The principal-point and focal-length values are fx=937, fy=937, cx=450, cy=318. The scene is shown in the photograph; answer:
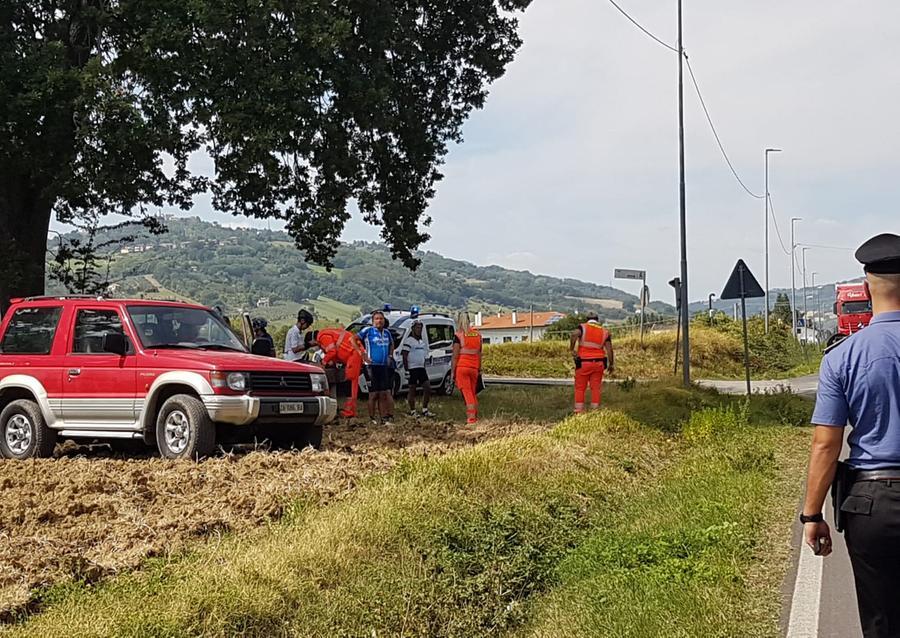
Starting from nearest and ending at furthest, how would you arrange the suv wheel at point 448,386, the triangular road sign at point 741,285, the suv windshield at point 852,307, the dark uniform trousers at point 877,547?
the dark uniform trousers at point 877,547, the triangular road sign at point 741,285, the suv wheel at point 448,386, the suv windshield at point 852,307

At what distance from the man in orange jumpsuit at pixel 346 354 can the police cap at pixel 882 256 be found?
1292 centimetres

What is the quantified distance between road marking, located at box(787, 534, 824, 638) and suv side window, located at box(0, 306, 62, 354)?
31.5ft

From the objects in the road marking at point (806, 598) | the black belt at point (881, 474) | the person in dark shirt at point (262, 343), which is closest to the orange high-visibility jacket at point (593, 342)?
the person in dark shirt at point (262, 343)

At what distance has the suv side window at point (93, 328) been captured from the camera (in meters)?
11.9

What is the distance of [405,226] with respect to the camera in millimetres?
21344

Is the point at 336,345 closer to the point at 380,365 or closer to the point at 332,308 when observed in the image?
the point at 380,365

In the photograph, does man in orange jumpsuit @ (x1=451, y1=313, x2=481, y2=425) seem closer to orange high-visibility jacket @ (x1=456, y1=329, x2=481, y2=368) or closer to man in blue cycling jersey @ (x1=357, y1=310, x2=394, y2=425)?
orange high-visibility jacket @ (x1=456, y1=329, x2=481, y2=368)

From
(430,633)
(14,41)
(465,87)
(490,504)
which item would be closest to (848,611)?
(430,633)

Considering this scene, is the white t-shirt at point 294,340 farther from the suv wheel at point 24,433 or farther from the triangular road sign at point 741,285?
the triangular road sign at point 741,285

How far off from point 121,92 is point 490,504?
34.3 ft

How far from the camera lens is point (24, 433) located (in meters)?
12.1

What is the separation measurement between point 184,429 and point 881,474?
8.86 m

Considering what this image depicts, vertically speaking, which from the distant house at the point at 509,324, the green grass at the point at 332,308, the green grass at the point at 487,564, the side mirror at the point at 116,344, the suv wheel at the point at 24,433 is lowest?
the green grass at the point at 487,564

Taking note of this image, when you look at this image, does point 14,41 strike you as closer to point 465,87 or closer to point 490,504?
point 465,87
